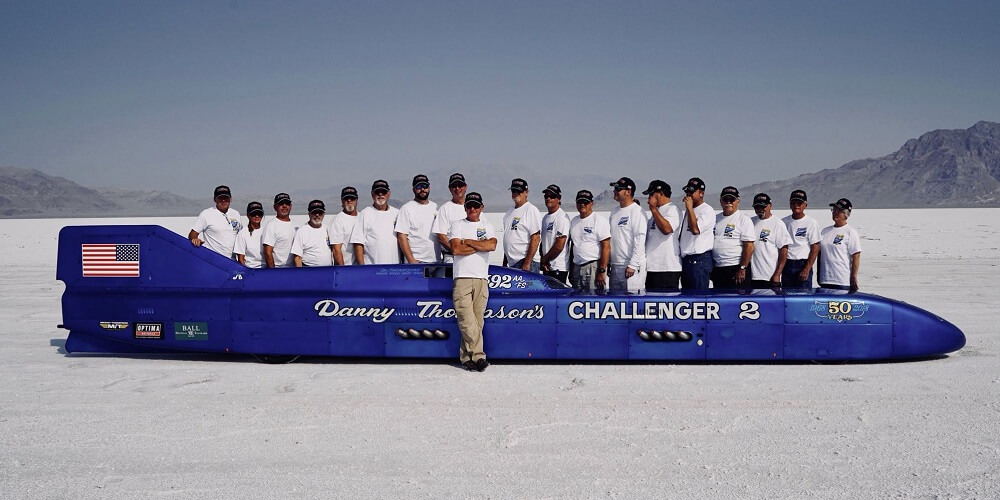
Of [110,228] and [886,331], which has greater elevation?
[110,228]

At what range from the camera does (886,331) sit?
812cm

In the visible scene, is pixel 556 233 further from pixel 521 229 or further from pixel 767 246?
pixel 767 246

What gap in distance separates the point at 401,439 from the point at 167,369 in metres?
3.72

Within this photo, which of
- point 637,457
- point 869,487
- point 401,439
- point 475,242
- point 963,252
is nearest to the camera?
point 869,487

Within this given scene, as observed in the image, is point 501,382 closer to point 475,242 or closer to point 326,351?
point 475,242

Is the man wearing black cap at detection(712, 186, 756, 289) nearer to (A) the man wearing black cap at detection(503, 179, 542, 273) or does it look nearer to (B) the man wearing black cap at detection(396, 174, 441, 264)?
(A) the man wearing black cap at detection(503, 179, 542, 273)

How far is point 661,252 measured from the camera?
9.33 meters

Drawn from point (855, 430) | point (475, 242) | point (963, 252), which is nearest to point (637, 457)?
point (855, 430)

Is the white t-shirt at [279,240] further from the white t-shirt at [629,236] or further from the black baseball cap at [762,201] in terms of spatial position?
the black baseball cap at [762,201]

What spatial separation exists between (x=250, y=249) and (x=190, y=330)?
5.93 ft

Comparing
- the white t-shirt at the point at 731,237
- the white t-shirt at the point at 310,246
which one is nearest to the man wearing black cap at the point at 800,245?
the white t-shirt at the point at 731,237

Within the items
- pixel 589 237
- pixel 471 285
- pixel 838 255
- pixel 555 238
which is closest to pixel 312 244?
pixel 471 285

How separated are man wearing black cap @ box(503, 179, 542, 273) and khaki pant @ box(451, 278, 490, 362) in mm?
1703

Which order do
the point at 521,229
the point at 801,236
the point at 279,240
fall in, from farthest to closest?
the point at 801,236, the point at 279,240, the point at 521,229
